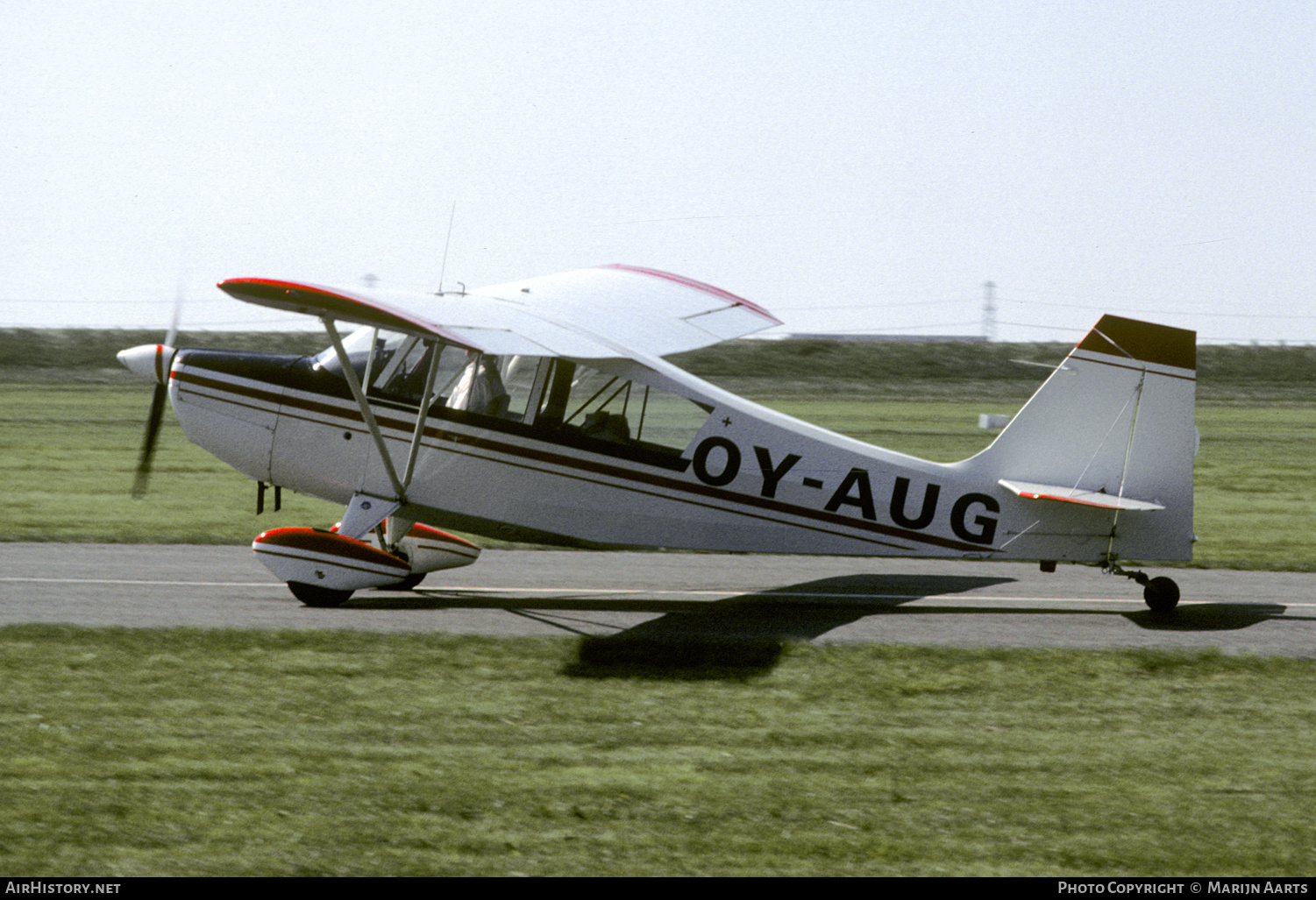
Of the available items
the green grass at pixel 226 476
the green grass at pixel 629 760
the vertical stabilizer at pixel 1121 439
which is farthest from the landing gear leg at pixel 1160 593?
the green grass at pixel 226 476

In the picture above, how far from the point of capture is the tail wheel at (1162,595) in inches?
403

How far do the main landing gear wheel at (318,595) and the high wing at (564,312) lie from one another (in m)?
2.25

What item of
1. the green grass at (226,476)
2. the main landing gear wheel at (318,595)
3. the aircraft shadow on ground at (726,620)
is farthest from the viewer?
the green grass at (226,476)

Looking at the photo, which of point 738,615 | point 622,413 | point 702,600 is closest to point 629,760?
point 738,615

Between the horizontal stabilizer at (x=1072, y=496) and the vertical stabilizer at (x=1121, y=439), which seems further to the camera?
the vertical stabilizer at (x=1121, y=439)

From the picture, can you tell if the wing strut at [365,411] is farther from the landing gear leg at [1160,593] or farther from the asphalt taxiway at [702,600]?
the landing gear leg at [1160,593]

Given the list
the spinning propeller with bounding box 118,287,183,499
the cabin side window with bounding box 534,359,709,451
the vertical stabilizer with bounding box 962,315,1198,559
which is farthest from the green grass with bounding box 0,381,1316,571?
the cabin side window with bounding box 534,359,709,451

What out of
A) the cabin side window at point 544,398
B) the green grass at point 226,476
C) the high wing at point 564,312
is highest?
the high wing at point 564,312

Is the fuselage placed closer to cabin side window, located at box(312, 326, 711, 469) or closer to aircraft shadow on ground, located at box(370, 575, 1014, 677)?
cabin side window, located at box(312, 326, 711, 469)

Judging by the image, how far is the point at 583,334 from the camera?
10.5m

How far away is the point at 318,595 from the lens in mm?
10023

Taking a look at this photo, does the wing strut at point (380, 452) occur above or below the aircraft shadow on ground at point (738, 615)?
above

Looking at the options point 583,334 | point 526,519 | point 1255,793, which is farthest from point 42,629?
point 1255,793
